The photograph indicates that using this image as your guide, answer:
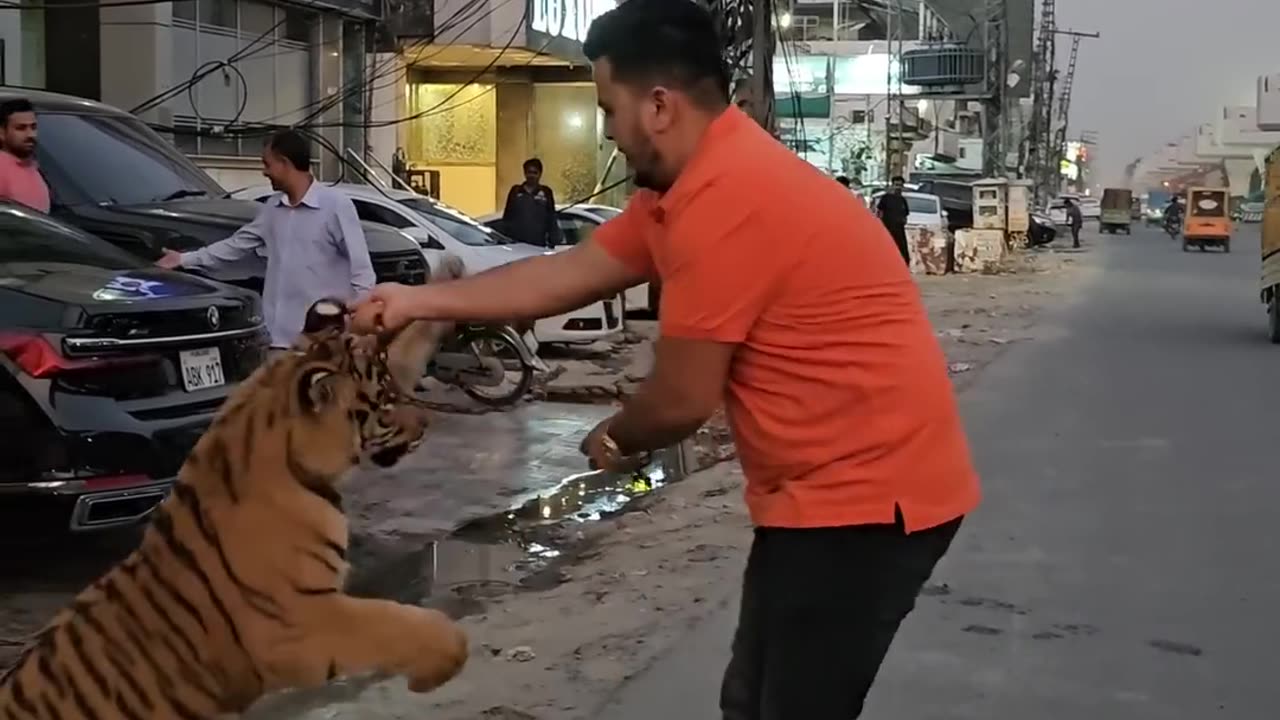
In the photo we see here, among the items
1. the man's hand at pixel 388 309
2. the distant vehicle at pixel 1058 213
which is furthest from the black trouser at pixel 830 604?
the distant vehicle at pixel 1058 213

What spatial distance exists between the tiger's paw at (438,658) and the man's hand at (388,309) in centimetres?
67

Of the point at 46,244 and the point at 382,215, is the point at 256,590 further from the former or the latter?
the point at 382,215

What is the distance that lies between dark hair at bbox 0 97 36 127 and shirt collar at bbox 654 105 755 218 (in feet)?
21.6

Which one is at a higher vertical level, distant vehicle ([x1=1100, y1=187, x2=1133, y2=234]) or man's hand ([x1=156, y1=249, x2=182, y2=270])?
distant vehicle ([x1=1100, y1=187, x2=1133, y2=234])

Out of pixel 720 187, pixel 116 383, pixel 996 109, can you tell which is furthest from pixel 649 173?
pixel 996 109

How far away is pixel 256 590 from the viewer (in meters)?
3.26

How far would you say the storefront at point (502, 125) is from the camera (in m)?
28.5

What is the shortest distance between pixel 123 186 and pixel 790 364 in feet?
27.7

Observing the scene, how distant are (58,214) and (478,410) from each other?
12.4 feet

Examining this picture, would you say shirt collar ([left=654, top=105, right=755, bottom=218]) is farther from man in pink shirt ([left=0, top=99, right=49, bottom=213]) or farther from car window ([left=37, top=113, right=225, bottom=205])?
car window ([left=37, top=113, right=225, bottom=205])

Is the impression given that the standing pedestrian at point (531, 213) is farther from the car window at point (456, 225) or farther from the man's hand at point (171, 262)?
the man's hand at point (171, 262)

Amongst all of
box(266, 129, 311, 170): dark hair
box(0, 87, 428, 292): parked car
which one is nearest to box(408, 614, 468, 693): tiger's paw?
box(266, 129, 311, 170): dark hair

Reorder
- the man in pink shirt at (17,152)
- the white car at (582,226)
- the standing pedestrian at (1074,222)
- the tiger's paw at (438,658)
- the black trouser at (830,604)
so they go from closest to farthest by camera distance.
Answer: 1. the black trouser at (830,604)
2. the tiger's paw at (438,658)
3. the man in pink shirt at (17,152)
4. the white car at (582,226)
5. the standing pedestrian at (1074,222)

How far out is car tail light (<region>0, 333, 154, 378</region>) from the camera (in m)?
5.98
